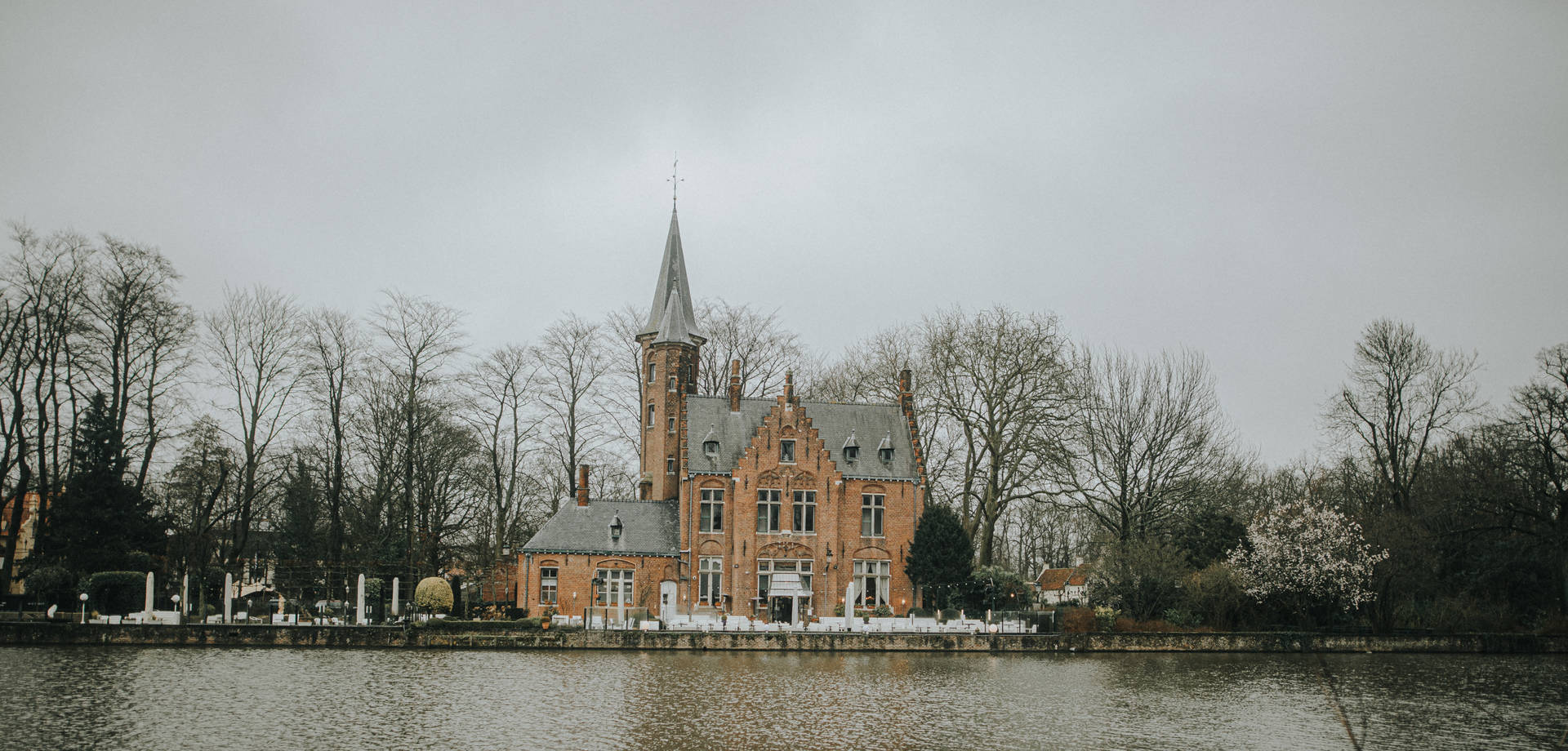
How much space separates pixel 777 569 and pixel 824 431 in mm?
5800

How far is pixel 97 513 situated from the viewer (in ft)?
121

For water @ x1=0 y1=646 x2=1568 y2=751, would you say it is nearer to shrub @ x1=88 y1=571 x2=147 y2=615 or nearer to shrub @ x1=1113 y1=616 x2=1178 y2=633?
shrub @ x1=1113 y1=616 x2=1178 y2=633

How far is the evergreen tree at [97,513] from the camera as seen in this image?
36.7 metres

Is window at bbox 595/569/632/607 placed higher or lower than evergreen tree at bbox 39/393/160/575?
lower

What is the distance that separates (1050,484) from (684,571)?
14864mm

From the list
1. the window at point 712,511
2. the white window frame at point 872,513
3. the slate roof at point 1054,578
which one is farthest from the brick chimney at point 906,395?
the slate roof at point 1054,578

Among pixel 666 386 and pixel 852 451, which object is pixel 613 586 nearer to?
pixel 666 386

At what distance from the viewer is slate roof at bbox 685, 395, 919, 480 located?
41594 millimetres

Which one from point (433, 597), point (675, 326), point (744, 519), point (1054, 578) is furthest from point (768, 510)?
point (1054, 578)

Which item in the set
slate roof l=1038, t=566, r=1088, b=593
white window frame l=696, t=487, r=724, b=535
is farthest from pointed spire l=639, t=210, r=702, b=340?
slate roof l=1038, t=566, r=1088, b=593

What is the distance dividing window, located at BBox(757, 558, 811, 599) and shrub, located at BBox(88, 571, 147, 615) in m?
20.7

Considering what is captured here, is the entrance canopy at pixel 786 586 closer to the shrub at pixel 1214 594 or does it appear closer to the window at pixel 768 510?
the window at pixel 768 510

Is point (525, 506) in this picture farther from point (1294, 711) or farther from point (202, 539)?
point (1294, 711)

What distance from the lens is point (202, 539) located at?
141ft
